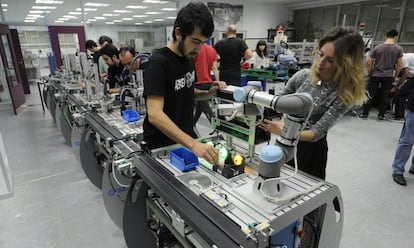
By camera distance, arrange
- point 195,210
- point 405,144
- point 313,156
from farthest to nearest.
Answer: point 405,144 < point 313,156 < point 195,210

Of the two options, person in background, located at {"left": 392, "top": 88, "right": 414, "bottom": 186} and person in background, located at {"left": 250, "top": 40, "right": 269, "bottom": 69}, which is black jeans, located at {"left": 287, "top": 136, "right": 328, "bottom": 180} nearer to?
person in background, located at {"left": 392, "top": 88, "right": 414, "bottom": 186}

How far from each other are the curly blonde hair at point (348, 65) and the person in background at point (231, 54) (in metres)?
2.60

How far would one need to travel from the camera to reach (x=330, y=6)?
968 centimetres

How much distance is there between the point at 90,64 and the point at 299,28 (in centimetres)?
1068

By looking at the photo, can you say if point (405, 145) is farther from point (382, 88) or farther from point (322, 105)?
point (382, 88)

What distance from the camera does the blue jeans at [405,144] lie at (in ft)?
7.93

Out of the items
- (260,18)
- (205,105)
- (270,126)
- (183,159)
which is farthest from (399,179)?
(260,18)

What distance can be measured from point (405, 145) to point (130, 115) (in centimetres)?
270

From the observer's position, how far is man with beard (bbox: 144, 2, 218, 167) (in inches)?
40.6

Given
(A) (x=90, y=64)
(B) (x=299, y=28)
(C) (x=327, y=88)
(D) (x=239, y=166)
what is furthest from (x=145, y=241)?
(B) (x=299, y=28)

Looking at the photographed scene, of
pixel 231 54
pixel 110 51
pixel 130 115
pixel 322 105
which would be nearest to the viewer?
pixel 322 105

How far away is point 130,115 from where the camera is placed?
202 cm

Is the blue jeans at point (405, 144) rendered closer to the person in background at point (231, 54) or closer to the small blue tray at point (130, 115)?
the person in background at point (231, 54)

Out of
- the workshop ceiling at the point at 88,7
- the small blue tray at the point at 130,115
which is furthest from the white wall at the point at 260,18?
the small blue tray at the point at 130,115
